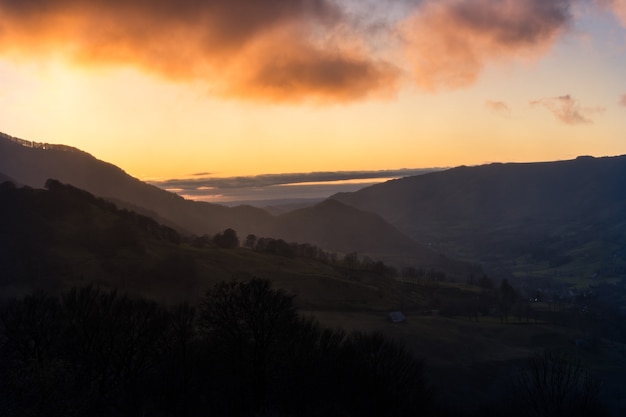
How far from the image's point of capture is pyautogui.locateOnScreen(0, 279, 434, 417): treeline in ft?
163

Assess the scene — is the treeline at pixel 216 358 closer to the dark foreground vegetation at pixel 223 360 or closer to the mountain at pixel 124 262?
the dark foreground vegetation at pixel 223 360

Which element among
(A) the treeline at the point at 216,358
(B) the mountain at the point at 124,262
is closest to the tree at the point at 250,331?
(A) the treeline at the point at 216,358

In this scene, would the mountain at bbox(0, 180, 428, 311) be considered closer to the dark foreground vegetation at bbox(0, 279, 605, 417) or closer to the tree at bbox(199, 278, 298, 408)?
the dark foreground vegetation at bbox(0, 279, 605, 417)

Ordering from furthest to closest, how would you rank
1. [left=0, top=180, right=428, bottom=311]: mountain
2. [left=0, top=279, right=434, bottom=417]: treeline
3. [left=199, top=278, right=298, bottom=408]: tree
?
[left=0, top=180, right=428, bottom=311]: mountain < [left=199, top=278, right=298, bottom=408]: tree < [left=0, top=279, right=434, bottom=417]: treeline

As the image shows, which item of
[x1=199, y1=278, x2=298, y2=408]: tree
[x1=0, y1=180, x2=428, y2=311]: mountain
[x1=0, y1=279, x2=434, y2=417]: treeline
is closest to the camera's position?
[x1=0, y1=279, x2=434, y2=417]: treeline

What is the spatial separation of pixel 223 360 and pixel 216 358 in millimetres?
1065

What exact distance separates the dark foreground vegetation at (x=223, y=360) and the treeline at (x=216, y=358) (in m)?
0.12

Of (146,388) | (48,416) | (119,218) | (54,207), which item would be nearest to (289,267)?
(119,218)

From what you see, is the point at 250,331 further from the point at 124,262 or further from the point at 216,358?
the point at 124,262

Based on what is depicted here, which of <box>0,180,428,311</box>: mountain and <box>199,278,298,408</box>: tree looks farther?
<box>0,180,428,311</box>: mountain

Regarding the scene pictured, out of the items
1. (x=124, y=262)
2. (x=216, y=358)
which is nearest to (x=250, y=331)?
(x=216, y=358)

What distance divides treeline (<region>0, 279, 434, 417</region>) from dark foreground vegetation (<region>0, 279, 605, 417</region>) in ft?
0.41

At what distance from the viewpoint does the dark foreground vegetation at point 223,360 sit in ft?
164

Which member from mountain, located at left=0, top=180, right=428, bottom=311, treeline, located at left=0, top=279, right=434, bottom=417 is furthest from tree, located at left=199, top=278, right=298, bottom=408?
mountain, located at left=0, top=180, right=428, bottom=311
